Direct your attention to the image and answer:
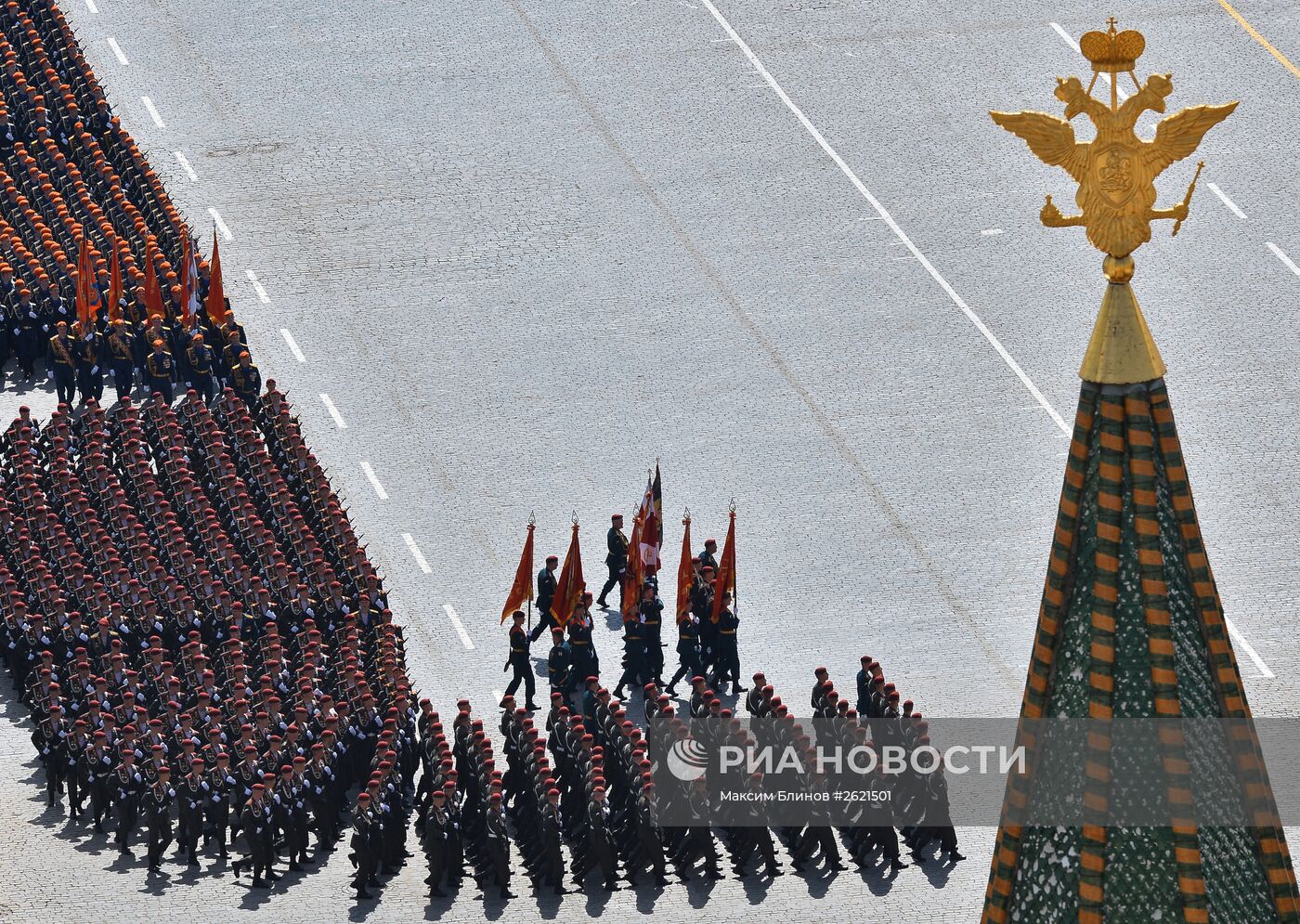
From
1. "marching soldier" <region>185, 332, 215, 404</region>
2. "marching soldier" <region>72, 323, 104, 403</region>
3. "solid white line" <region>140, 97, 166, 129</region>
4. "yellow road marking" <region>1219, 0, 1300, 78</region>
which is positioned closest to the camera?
"marching soldier" <region>185, 332, 215, 404</region>

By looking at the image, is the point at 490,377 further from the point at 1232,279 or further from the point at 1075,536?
the point at 1075,536

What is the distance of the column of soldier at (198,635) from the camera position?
35281 millimetres

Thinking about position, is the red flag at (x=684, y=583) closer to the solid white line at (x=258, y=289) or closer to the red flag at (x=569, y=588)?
the red flag at (x=569, y=588)

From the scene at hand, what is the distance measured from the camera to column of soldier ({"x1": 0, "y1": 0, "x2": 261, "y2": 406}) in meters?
47.1

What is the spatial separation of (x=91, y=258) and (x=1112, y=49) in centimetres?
3564

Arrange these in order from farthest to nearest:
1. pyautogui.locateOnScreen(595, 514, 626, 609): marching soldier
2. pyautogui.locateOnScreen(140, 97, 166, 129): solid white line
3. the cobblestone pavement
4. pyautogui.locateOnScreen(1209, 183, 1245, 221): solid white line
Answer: pyautogui.locateOnScreen(140, 97, 166, 129): solid white line
pyautogui.locateOnScreen(1209, 183, 1245, 221): solid white line
pyautogui.locateOnScreen(595, 514, 626, 609): marching soldier
the cobblestone pavement

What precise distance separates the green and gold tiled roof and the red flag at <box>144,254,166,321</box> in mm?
33847

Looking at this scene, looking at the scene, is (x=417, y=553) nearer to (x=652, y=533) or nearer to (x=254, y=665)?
(x=652, y=533)

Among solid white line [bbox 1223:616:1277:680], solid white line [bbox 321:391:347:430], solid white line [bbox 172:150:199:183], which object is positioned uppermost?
solid white line [bbox 1223:616:1277:680]

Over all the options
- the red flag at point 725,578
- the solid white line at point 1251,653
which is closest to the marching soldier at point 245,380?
the red flag at point 725,578

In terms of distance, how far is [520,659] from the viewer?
3906 centimetres

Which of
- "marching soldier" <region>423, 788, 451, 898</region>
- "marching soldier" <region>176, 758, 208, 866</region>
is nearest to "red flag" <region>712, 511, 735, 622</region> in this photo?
"marching soldier" <region>423, 788, 451, 898</region>

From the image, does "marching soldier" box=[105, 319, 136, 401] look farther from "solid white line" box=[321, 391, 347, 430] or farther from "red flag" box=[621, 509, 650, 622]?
"red flag" box=[621, 509, 650, 622]

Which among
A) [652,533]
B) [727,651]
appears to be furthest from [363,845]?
[652,533]
